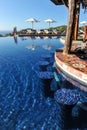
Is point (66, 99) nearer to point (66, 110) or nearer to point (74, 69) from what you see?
point (66, 110)

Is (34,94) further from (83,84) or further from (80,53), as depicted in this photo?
(80,53)

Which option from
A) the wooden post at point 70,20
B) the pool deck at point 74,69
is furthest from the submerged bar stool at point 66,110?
the wooden post at point 70,20

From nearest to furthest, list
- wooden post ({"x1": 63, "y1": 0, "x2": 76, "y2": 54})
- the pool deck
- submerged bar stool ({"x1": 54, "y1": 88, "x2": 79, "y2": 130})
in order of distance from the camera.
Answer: submerged bar stool ({"x1": 54, "y1": 88, "x2": 79, "y2": 130}) < the pool deck < wooden post ({"x1": 63, "y1": 0, "x2": 76, "y2": 54})

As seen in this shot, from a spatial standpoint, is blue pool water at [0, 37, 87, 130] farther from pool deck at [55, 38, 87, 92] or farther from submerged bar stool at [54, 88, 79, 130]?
pool deck at [55, 38, 87, 92]

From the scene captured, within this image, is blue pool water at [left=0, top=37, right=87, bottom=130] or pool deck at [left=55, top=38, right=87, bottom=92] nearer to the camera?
blue pool water at [left=0, top=37, right=87, bottom=130]

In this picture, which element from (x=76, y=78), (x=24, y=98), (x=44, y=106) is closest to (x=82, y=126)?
(x=44, y=106)

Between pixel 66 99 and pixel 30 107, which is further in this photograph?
pixel 30 107

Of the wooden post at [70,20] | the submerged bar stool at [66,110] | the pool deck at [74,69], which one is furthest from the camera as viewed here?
the wooden post at [70,20]

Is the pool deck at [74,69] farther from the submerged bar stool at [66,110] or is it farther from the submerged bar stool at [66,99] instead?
the submerged bar stool at [66,110]

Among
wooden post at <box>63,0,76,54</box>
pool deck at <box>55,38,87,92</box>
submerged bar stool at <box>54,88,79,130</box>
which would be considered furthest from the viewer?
→ wooden post at <box>63,0,76,54</box>

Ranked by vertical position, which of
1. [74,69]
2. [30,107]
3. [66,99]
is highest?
[74,69]

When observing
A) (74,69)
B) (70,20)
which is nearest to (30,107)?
(74,69)

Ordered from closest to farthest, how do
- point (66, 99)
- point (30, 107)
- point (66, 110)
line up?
point (66, 110) → point (66, 99) → point (30, 107)

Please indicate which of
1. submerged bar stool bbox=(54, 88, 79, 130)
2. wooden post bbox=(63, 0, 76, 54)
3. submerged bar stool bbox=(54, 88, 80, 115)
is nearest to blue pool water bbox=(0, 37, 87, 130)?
submerged bar stool bbox=(54, 88, 79, 130)
